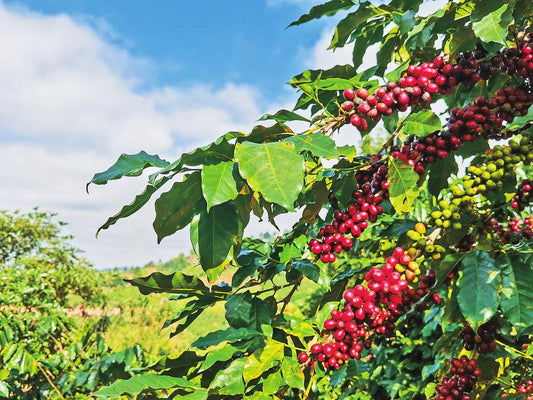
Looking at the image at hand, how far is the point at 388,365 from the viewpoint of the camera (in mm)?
3062

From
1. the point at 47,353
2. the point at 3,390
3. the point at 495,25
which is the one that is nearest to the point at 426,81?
the point at 495,25

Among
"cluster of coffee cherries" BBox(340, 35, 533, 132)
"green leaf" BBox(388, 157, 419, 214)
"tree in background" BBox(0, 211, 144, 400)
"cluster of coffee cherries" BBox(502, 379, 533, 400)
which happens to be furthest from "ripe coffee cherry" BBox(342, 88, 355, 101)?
"tree in background" BBox(0, 211, 144, 400)

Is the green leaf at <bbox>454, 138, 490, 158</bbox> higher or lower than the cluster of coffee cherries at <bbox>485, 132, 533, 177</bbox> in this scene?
higher

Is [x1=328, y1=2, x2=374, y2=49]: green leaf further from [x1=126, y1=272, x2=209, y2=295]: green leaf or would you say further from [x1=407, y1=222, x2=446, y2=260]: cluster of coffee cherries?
[x1=126, y1=272, x2=209, y2=295]: green leaf

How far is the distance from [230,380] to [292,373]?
0.15m

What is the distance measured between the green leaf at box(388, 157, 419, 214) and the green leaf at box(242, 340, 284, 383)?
466 mm

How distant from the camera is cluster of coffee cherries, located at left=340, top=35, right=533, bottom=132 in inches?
38.8

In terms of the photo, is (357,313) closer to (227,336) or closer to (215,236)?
(227,336)

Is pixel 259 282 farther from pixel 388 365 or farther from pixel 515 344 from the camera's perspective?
pixel 388 365

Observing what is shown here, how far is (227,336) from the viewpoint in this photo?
111 centimetres

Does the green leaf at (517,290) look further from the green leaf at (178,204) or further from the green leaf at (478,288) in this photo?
the green leaf at (178,204)

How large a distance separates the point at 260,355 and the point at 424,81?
746mm

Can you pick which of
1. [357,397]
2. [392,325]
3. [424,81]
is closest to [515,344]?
[392,325]

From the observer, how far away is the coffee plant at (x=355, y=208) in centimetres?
89
